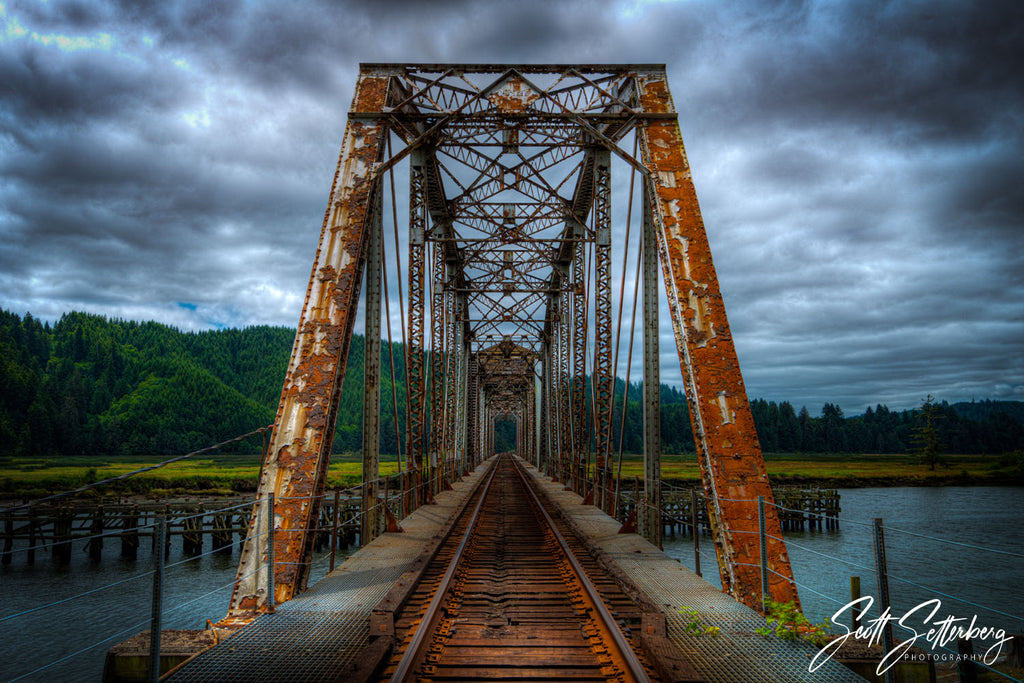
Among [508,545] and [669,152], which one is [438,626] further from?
[669,152]

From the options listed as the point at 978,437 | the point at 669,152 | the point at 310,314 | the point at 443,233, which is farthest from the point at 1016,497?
the point at 978,437

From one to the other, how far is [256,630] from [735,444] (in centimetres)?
516

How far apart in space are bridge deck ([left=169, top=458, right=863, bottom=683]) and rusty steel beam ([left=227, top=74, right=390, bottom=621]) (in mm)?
503

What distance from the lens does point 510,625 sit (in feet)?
18.9

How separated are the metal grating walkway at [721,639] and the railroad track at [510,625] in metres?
0.36

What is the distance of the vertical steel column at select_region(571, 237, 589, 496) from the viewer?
1978 centimetres

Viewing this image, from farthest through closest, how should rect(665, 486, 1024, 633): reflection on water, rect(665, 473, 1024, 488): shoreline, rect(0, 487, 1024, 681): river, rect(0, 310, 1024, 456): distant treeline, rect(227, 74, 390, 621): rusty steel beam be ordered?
1. rect(0, 310, 1024, 456): distant treeline
2. rect(665, 473, 1024, 488): shoreline
3. rect(665, 486, 1024, 633): reflection on water
4. rect(0, 487, 1024, 681): river
5. rect(227, 74, 390, 621): rusty steel beam

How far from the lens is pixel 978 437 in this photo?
12825 centimetres

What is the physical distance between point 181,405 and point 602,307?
116473 mm

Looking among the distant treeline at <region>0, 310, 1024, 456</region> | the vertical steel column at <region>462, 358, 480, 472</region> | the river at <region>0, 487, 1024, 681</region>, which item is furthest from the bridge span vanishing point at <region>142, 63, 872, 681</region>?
the distant treeline at <region>0, 310, 1024, 456</region>

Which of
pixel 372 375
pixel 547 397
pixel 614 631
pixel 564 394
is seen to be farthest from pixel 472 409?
pixel 614 631

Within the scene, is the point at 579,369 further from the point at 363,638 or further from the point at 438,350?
the point at 363,638

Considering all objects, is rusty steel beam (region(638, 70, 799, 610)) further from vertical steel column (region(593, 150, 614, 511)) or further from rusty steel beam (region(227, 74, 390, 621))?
vertical steel column (region(593, 150, 614, 511))

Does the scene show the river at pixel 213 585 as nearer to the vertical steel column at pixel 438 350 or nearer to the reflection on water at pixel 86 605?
the reflection on water at pixel 86 605
